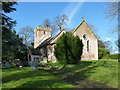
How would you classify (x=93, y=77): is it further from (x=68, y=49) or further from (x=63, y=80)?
(x=68, y=49)

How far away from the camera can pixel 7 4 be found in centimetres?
1566

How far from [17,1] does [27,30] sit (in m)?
37.4

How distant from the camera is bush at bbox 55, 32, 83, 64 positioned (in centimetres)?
Answer: 2008

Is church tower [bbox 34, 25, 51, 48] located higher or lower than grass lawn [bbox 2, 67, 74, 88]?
higher

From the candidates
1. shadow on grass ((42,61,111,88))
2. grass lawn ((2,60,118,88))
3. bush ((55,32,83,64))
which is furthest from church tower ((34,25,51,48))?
grass lawn ((2,60,118,88))

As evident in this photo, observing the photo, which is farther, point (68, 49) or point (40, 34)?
point (40, 34)

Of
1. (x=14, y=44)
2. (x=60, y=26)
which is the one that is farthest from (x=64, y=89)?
(x=60, y=26)

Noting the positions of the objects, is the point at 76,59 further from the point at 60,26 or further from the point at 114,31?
the point at 60,26

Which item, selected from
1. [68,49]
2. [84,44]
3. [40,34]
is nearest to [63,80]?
[68,49]

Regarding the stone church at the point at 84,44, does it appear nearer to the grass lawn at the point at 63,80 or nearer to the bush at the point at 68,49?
the bush at the point at 68,49

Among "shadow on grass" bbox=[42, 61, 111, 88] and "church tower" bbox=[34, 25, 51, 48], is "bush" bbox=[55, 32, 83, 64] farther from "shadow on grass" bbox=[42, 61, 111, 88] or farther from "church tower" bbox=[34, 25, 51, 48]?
"church tower" bbox=[34, 25, 51, 48]

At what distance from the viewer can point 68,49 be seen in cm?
2027

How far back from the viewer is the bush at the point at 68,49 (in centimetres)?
2008

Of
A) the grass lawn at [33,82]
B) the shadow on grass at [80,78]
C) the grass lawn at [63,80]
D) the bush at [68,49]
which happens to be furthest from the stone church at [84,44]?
the grass lawn at [33,82]
